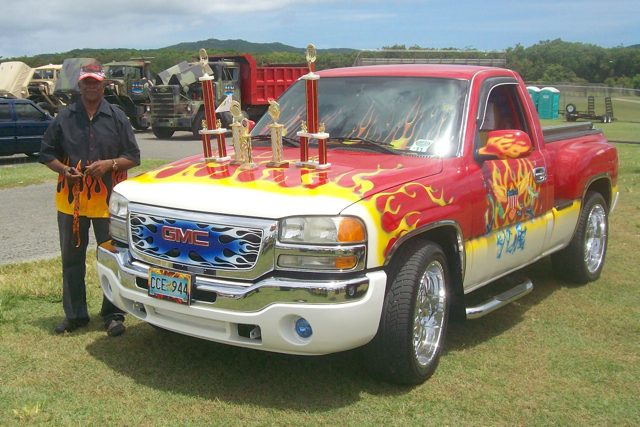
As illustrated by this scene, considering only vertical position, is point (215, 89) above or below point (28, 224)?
above

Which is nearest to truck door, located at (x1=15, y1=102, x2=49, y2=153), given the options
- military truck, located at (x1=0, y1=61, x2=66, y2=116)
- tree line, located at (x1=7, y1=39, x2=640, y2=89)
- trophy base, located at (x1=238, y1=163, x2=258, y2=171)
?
military truck, located at (x1=0, y1=61, x2=66, y2=116)

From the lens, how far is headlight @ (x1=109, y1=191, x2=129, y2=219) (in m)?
3.88

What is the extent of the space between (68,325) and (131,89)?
20606 mm

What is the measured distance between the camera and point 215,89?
22.1m

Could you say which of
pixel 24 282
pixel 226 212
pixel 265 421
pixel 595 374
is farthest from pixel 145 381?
pixel 595 374

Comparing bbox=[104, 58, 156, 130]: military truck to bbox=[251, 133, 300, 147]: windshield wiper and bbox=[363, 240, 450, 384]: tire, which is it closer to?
bbox=[251, 133, 300, 147]: windshield wiper

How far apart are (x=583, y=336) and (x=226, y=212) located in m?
2.78

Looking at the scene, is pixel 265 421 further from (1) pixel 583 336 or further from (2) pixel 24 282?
(2) pixel 24 282

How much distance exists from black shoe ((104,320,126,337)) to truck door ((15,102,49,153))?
474 inches

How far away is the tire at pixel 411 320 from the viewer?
3518 millimetres

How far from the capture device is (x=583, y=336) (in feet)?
15.1

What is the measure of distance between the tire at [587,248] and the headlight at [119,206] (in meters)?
3.84

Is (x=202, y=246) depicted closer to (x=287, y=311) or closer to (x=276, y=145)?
(x=287, y=311)

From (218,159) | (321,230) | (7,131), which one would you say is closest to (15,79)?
(7,131)
